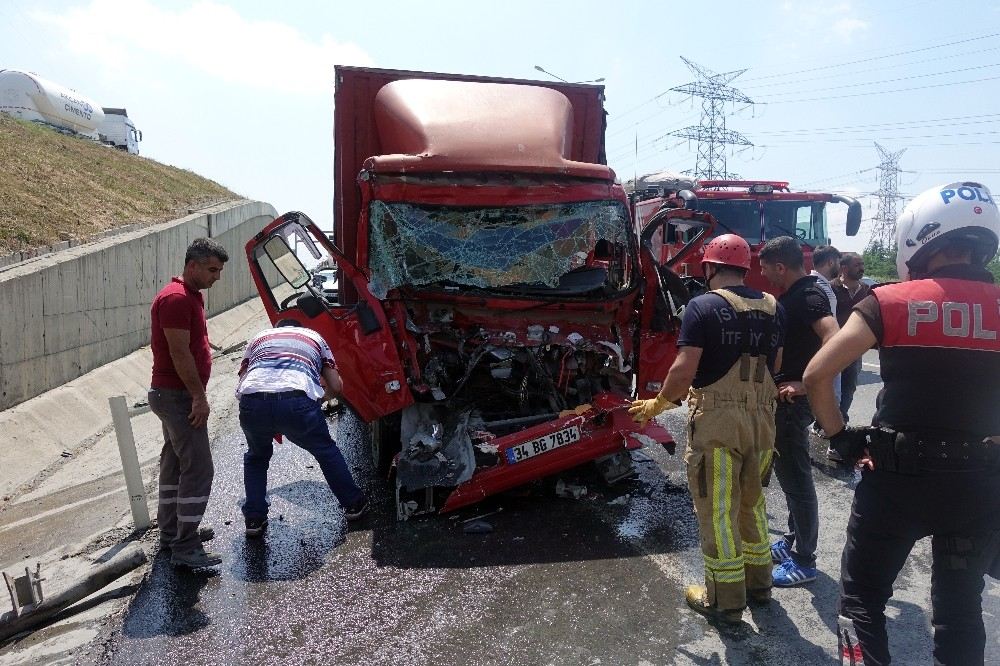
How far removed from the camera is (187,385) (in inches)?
162

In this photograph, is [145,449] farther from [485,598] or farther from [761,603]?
[761,603]

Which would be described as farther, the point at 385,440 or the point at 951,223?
the point at 385,440

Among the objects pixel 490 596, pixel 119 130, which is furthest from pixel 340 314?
pixel 119 130

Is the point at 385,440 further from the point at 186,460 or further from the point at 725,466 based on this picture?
the point at 725,466

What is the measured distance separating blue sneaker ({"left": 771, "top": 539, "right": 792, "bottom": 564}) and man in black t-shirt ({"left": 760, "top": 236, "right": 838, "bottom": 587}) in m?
0.10

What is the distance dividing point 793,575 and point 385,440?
3187mm

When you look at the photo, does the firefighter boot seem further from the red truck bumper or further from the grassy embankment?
the grassy embankment

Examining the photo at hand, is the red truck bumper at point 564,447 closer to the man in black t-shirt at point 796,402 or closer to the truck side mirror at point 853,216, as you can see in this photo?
the man in black t-shirt at point 796,402

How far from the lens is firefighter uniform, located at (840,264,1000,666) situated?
2344 millimetres

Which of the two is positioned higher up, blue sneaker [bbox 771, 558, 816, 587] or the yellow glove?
the yellow glove

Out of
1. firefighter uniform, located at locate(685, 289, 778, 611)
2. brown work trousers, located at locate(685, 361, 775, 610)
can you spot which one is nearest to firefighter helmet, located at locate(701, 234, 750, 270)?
firefighter uniform, located at locate(685, 289, 778, 611)

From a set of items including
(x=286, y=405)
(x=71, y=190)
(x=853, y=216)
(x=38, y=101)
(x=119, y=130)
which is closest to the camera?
(x=286, y=405)

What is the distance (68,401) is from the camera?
27.6ft

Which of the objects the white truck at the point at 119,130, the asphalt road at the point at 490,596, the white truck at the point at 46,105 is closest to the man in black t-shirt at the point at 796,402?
the asphalt road at the point at 490,596
